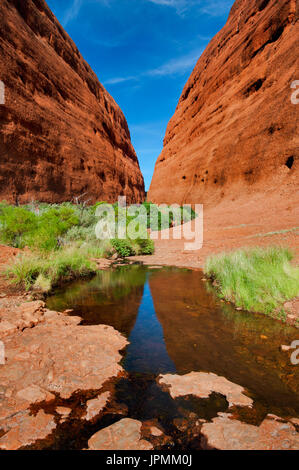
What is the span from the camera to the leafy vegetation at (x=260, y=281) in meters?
4.08

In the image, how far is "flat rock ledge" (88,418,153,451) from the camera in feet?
5.07

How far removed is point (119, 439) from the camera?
62.5 inches

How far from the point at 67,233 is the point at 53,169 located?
12930mm

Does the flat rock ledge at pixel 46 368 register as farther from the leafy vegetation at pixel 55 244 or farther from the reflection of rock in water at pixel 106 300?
the leafy vegetation at pixel 55 244

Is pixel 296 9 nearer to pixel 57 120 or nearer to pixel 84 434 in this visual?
pixel 57 120

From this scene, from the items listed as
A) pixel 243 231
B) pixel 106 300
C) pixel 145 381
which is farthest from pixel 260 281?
pixel 243 231

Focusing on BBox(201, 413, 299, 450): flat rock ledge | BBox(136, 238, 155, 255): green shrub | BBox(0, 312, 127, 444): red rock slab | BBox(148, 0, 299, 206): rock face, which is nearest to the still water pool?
BBox(201, 413, 299, 450): flat rock ledge

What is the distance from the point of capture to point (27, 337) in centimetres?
294

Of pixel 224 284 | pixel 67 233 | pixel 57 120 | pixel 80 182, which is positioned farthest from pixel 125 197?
pixel 224 284

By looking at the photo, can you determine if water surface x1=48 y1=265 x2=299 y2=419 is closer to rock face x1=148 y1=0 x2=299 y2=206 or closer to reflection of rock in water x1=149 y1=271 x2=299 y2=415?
reflection of rock in water x1=149 y1=271 x2=299 y2=415

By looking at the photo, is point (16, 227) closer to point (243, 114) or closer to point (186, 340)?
point (186, 340)

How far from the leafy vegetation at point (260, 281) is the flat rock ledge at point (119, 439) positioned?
9.90 feet

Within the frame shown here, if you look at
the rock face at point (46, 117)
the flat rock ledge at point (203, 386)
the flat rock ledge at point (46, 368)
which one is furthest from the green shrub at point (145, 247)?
the rock face at point (46, 117)

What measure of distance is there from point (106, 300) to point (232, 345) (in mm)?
2702
